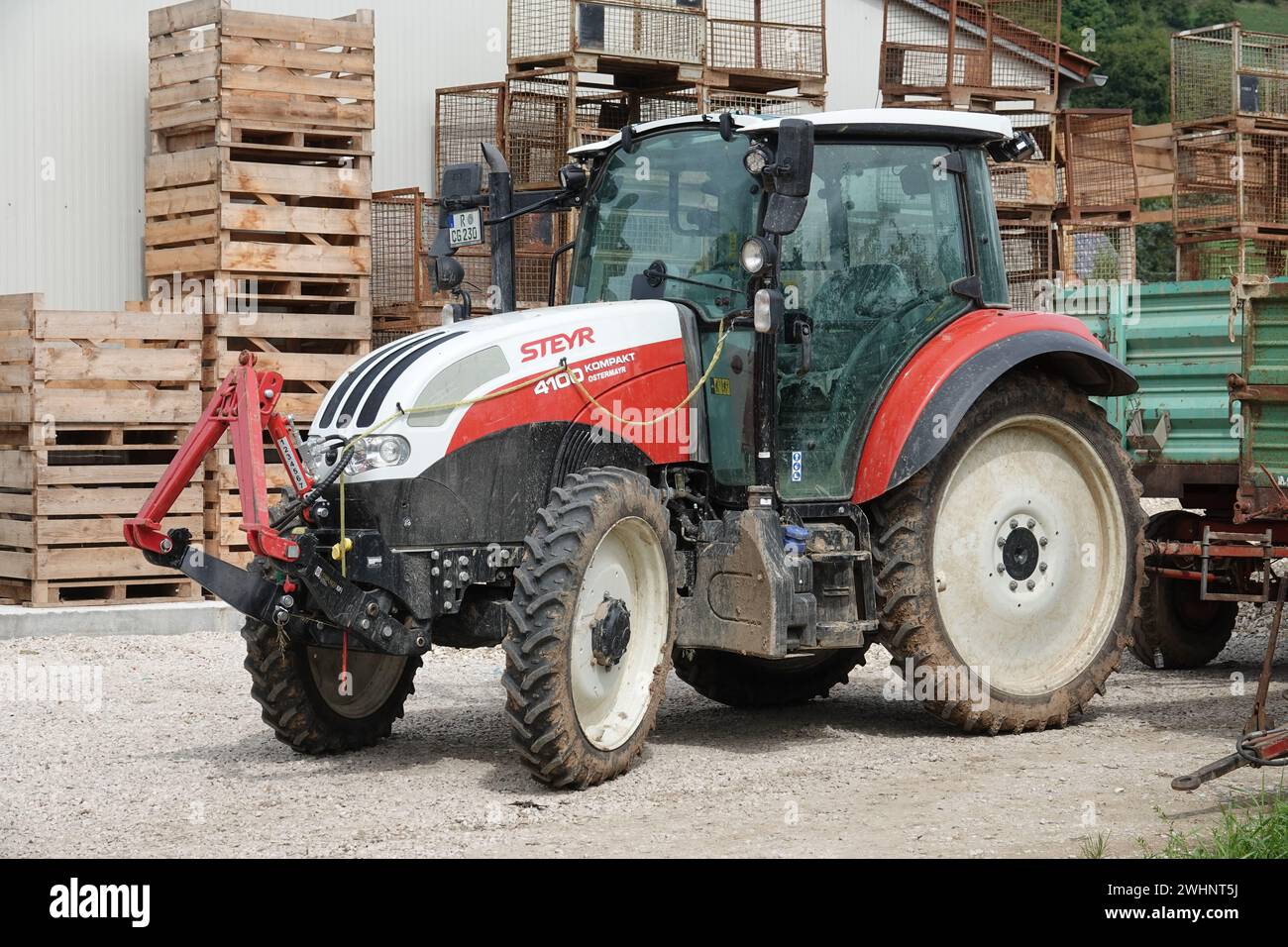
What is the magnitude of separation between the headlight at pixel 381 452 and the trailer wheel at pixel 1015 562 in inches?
88.8

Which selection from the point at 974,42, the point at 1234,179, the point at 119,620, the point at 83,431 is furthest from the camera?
the point at 974,42

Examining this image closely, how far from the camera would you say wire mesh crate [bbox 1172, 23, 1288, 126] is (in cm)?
1633

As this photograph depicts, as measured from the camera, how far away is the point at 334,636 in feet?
22.4

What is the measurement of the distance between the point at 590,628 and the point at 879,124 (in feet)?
8.92

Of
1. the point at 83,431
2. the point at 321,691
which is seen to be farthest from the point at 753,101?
the point at 321,691

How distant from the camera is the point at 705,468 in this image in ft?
25.9

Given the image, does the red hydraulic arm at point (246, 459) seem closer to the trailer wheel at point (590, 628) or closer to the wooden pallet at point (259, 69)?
the trailer wheel at point (590, 628)

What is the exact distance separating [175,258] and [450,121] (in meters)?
4.72

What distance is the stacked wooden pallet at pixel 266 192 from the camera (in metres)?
12.6

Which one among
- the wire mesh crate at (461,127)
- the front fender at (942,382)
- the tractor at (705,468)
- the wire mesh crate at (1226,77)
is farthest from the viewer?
the wire mesh crate at (461,127)

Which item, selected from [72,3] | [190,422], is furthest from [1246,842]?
[72,3]

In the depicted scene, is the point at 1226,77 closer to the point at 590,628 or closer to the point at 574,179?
the point at 574,179

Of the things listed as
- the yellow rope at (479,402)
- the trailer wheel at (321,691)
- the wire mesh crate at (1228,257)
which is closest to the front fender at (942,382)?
the yellow rope at (479,402)
